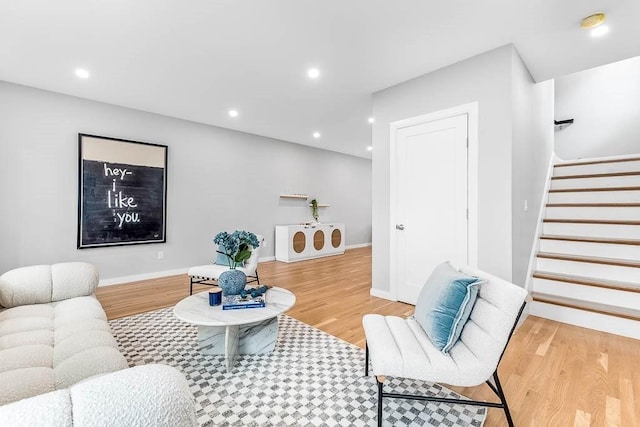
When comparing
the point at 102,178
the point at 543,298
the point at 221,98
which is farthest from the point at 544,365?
the point at 102,178

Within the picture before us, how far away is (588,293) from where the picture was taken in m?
2.90

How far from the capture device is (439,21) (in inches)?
90.7

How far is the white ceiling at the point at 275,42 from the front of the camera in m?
2.17

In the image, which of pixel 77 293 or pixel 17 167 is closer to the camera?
pixel 77 293

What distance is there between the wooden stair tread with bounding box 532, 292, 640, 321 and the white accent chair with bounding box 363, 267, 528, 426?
2030mm

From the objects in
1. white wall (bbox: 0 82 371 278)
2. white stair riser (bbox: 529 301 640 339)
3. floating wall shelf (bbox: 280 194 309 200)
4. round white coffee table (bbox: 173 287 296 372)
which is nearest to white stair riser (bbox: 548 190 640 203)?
white stair riser (bbox: 529 301 640 339)

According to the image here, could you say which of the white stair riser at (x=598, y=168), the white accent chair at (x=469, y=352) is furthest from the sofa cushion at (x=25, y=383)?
the white stair riser at (x=598, y=168)

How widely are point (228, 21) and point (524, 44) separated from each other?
2.53m

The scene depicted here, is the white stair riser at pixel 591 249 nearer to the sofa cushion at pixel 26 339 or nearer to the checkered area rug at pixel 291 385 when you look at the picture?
the checkered area rug at pixel 291 385

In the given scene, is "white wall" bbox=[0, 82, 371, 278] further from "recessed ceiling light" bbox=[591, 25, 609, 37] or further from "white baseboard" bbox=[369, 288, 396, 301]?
"recessed ceiling light" bbox=[591, 25, 609, 37]

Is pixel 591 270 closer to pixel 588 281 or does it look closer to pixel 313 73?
pixel 588 281

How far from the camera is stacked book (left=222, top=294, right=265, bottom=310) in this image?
81.3 inches

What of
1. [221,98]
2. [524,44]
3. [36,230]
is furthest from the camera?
[221,98]

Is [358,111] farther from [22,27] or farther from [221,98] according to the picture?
[22,27]
